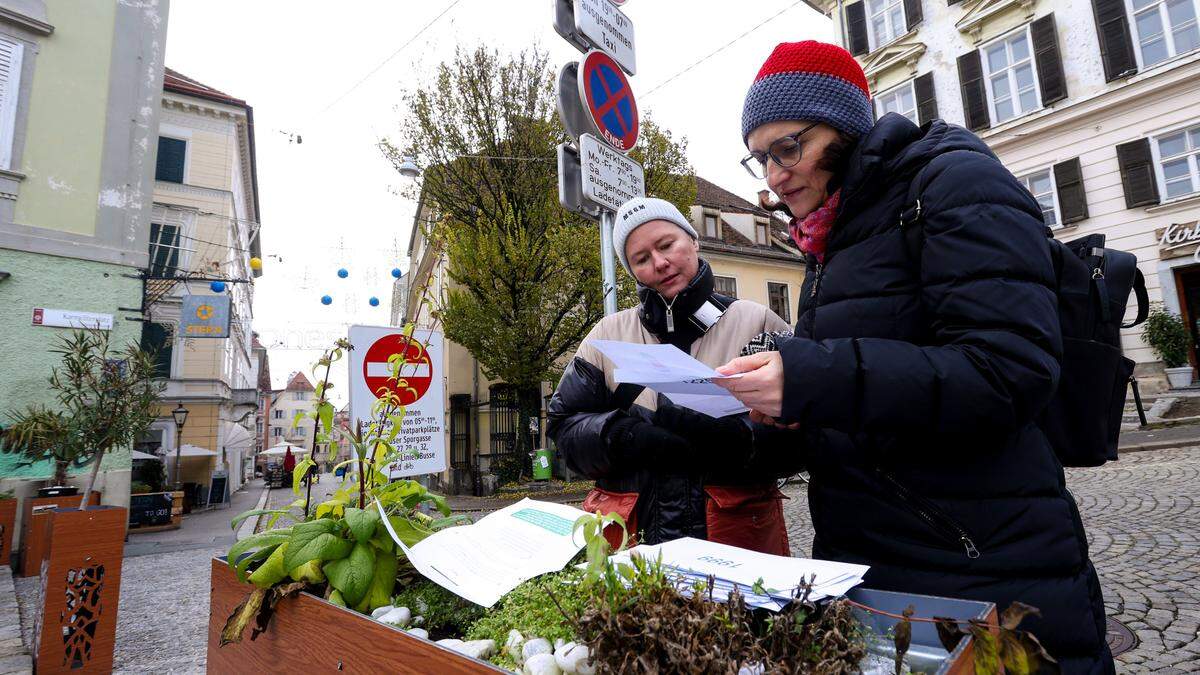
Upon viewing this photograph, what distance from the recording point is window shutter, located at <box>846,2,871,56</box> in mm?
17875

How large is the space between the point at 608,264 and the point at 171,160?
25.4 meters

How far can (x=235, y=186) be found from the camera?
25.0 m

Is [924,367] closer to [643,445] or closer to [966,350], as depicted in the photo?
[966,350]

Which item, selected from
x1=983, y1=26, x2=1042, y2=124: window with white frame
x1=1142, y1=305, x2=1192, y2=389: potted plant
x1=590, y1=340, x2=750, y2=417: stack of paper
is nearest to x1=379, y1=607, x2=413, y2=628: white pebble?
x1=590, y1=340, x2=750, y2=417: stack of paper

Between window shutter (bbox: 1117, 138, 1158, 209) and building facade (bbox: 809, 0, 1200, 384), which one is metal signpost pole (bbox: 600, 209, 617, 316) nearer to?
building facade (bbox: 809, 0, 1200, 384)

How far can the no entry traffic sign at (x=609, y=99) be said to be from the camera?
315cm

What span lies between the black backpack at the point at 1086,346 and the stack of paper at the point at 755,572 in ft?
2.02

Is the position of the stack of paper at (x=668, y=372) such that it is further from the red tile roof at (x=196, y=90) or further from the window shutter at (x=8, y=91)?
the red tile roof at (x=196, y=90)

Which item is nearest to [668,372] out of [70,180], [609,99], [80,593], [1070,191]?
[609,99]

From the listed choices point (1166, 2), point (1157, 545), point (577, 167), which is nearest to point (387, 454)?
point (577, 167)

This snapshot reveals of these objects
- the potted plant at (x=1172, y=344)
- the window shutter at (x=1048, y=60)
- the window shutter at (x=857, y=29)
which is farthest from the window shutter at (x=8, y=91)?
the potted plant at (x=1172, y=344)

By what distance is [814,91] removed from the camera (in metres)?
1.25

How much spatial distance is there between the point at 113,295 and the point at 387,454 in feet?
35.8

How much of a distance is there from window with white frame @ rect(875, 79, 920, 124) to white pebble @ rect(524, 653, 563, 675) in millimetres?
19438
